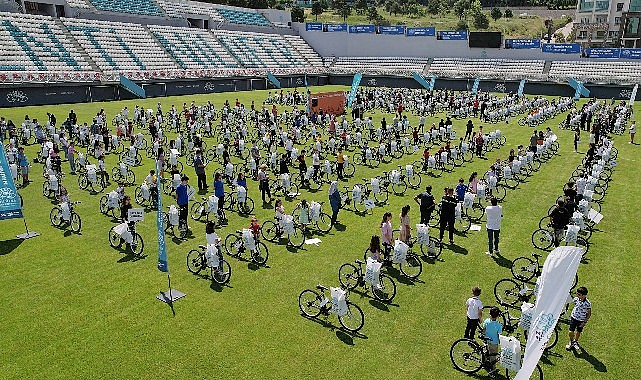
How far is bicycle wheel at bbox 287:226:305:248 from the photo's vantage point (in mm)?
16234

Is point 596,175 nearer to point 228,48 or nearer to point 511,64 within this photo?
point 511,64

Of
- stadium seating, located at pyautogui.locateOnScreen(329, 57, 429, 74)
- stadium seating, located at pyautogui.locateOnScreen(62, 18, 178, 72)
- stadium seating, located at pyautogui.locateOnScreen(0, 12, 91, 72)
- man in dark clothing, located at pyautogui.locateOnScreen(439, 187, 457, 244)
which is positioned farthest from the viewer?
stadium seating, located at pyautogui.locateOnScreen(329, 57, 429, 74)

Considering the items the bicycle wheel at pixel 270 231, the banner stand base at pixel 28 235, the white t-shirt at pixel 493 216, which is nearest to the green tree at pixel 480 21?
the white t-shirt at pixel 493 216

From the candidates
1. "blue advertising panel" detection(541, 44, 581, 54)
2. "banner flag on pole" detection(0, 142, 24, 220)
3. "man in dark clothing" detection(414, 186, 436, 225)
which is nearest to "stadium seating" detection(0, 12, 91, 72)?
"banner flag on pole" detection(0, 142, 24, 220)

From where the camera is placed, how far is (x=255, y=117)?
127ft

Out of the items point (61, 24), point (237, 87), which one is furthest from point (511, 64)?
point (61, 24)

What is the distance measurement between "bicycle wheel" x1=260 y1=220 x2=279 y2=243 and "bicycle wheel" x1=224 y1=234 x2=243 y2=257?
4.33ft

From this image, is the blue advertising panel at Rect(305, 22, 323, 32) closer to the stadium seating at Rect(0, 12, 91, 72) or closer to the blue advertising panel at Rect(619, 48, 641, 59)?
the stadium seating at Rect(0, 12, 91, 72)

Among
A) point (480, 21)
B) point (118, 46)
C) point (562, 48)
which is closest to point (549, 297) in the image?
point (118, 46)

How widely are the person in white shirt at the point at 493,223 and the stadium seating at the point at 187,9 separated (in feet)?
225

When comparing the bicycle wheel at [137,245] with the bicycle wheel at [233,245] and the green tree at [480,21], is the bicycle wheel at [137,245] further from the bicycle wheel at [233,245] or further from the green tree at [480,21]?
the green tree at [480,21]

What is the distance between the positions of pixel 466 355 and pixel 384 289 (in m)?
3.18

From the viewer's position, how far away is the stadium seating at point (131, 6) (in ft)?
211

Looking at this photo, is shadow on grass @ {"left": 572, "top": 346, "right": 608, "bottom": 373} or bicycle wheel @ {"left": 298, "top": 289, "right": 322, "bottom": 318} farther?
bicycle wheel @ {"left": 298, "top": 289, "right": 322, "bottom": 318}
